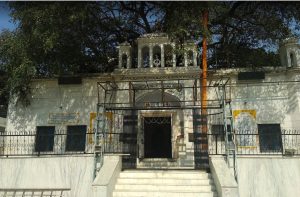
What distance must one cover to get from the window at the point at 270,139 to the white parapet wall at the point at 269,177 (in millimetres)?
3586

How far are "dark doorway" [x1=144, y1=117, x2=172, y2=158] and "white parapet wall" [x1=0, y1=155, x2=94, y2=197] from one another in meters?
5.40

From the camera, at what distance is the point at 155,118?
15938 mm

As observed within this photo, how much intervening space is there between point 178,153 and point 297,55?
7066 millimetres

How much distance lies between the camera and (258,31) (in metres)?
17.7

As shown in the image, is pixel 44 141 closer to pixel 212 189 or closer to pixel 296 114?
pixel 212 189

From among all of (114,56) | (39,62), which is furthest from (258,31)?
(39,62)

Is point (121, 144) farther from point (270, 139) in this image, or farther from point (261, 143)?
point (270, 139)

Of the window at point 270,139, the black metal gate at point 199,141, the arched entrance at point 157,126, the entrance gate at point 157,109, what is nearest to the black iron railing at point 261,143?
the window at point 270,139

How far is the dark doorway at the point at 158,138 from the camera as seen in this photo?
16.3m

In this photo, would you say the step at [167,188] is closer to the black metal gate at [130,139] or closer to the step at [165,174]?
the step at [165,174]

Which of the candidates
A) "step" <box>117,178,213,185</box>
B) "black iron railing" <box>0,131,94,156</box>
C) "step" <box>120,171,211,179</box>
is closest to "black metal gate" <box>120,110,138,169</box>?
"step" <box>120,171,211,179</box>

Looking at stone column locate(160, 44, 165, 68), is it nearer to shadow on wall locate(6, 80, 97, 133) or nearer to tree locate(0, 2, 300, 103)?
tree locate(0, 2, 300, 103)

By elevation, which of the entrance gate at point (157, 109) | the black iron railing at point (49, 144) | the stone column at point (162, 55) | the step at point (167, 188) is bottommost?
the step at point (167, 188)

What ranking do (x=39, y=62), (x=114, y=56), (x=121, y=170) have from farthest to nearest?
(x=114, y=56) < (x=39, y=62) < (x=121, y=170)
